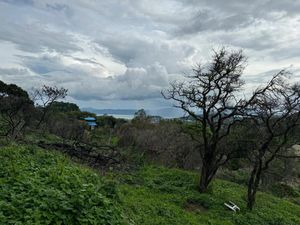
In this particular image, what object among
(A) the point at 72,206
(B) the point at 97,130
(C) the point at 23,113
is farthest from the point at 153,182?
(B) the point at 97,130

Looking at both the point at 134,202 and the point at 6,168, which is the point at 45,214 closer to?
the point at 6,168

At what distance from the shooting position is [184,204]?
12211 mm

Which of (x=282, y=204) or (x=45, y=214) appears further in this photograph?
(x=282, y=204)

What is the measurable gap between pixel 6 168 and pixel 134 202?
4.24 m

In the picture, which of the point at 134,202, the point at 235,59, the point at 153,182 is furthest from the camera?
the point at 153,182

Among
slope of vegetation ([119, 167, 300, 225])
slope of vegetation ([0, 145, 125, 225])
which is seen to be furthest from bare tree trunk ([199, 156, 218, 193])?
slope of vegetation ([0, 145, 125, 225])

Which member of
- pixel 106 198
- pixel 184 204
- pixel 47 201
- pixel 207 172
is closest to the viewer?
pixel 47 201

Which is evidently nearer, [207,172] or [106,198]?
[106,198]

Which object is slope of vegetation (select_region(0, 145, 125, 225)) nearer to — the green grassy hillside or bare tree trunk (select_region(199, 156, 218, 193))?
the green grassy hillside

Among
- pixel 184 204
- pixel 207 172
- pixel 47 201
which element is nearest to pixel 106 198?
pixel 47 201

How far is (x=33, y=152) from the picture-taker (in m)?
10.3

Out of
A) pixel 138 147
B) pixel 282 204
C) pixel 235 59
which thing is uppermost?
pixel 235 59

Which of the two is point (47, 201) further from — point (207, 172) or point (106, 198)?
point (207, 172)

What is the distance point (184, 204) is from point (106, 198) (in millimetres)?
6431
